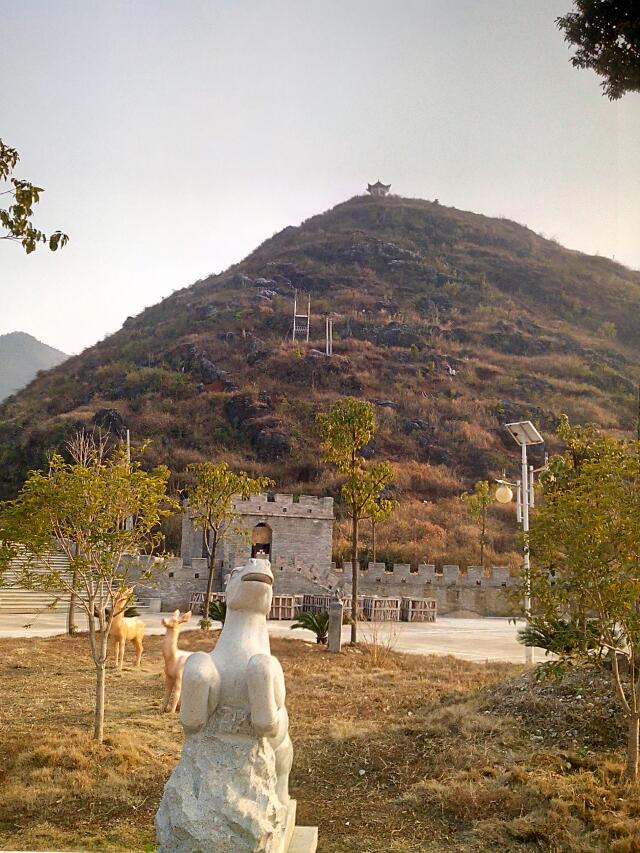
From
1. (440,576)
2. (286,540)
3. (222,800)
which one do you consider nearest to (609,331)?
(440,576)

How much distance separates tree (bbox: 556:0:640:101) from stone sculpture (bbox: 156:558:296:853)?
4058 mm

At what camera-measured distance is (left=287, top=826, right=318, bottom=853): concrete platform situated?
4582 mm

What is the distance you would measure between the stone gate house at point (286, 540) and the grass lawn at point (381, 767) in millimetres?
17619

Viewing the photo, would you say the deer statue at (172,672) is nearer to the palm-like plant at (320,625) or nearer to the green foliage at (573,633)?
the green foliage at (573,633)

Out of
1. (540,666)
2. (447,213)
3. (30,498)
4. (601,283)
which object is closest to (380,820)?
(540,666)

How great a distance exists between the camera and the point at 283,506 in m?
30.7

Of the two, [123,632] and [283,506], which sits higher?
[283,506]

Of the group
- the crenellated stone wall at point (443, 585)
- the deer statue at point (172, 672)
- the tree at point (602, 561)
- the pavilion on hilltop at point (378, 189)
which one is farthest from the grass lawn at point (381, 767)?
the pavilion on hilltop at point (378, 189)

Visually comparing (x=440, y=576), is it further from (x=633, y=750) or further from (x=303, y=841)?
(x=303, y=841)

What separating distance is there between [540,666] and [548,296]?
91548mm

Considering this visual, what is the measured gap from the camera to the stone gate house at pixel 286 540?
29.8 metres

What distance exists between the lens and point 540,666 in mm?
7855

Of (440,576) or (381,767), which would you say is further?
(440,576)

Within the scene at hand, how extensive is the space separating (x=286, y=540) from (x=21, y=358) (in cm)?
13321
